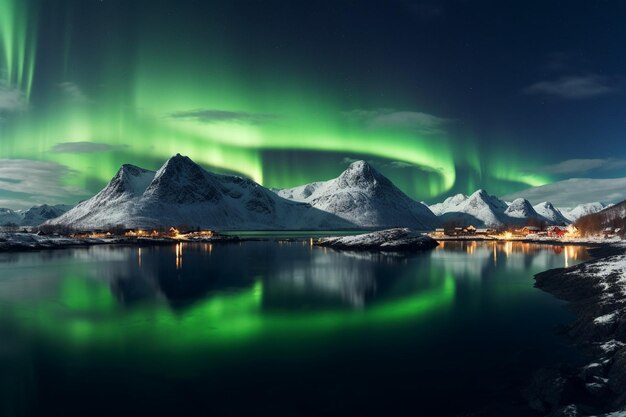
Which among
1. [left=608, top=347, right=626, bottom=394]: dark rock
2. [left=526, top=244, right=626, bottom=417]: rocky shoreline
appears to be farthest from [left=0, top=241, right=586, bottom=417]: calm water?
[left=608, top=347, right=626, bottom=394]: dark rock

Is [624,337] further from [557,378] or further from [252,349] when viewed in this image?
[252,349]

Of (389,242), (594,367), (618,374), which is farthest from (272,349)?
(389,242)

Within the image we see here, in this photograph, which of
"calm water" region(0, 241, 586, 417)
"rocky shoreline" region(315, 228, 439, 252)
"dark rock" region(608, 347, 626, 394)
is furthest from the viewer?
"rocky shoreline" region(315, 228, 439, 252)

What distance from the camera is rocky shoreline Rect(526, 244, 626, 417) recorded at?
19.1 metres

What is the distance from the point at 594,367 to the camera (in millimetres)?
22297

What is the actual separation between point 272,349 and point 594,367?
18.6 metres

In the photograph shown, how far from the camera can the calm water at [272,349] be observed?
21.0 m

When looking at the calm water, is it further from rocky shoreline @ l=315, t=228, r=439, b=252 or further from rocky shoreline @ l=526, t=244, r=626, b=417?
rocky shoreline @ l=315, t=228, r=439, b=252

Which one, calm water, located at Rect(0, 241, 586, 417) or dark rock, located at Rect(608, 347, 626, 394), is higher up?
dark rock, located at Rect(608, 347, 626, 394)

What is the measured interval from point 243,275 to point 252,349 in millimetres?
50430

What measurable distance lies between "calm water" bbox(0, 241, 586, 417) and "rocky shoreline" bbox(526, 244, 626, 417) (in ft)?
4.45

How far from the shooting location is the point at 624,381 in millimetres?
20125

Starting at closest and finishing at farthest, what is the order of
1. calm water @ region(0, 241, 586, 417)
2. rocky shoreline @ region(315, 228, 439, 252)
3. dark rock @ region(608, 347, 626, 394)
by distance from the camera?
dark rock @ region(608, 347, 626, 394) → calm water @ region(0, 241, 586, 417) → rocky shoreline @ region(315, 228, 439, 252)

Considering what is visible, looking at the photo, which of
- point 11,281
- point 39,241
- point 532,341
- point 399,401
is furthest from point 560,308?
point 39,241
